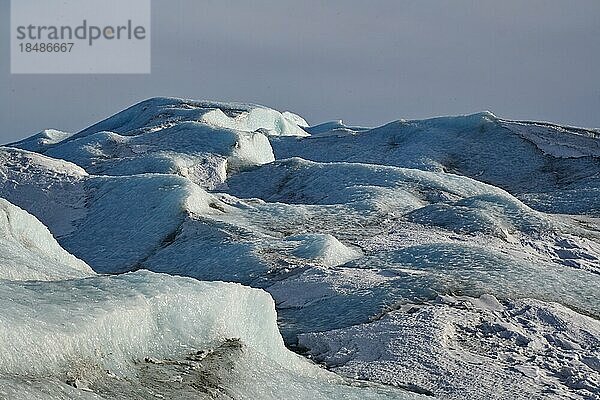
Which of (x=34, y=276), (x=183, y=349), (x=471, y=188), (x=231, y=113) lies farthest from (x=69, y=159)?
(x=183, y=349)

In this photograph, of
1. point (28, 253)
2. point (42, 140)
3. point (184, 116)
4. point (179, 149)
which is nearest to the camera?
point (28, 253)

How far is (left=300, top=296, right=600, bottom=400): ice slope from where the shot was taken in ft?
37.1

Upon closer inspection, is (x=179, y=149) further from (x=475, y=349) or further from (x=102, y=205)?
(x=475, y=349)

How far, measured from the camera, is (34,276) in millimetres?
10508

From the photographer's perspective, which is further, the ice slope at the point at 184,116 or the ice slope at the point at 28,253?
the ice slope at the point at 184,116

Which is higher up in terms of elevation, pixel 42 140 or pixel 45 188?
pixel 45 188

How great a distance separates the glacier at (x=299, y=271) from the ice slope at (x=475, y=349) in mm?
41

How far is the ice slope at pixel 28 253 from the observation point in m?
10.5

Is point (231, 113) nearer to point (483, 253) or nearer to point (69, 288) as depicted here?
point (483, 253)

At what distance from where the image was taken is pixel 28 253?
1183 cm

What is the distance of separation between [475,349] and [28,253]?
6872 millimetres

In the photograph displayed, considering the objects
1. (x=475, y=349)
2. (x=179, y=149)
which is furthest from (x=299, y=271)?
(x=179, y=149)

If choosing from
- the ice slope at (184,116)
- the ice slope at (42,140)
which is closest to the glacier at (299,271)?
the ice slope at (184,116)

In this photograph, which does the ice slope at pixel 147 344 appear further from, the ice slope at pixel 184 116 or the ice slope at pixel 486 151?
the ice slope at pixel 184 116
